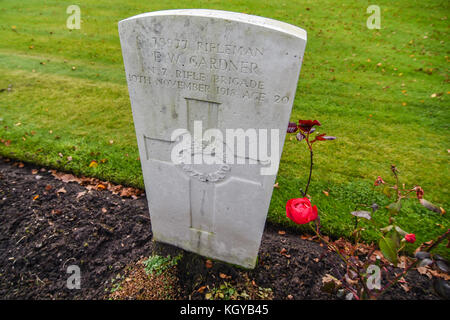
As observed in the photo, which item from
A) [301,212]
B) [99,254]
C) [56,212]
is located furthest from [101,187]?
[301,212]

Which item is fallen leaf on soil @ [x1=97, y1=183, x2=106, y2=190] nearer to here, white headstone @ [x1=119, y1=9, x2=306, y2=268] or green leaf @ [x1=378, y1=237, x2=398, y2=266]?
white headstone @ [x1=119, y1=9, x2=306, y2=268]

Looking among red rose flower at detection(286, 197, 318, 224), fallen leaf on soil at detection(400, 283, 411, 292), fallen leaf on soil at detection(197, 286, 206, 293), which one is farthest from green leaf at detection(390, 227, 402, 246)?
fallen leaf on soil at detection(197, 286, 206, 293)

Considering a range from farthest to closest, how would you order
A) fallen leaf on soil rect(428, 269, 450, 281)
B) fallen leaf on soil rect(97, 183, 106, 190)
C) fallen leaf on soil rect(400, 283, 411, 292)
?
fallen leaf on soil rect(97, 183, 106, 190)
fallen leaf on soil rect(428, 269, 450, 281)
fallen leaf on soil rect(400, 283, 411, 292)

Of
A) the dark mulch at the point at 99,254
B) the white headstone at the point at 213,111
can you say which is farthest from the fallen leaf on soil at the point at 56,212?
the white headstone at the point at 213,111

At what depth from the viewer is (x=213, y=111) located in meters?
1.77

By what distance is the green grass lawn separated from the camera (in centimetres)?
356

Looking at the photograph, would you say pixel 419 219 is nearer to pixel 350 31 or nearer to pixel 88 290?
pixel 88 290

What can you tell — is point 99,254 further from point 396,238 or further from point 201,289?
point 396,238

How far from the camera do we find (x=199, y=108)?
178 cm

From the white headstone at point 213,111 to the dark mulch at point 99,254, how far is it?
1.07 ft

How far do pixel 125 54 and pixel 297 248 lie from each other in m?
2.43

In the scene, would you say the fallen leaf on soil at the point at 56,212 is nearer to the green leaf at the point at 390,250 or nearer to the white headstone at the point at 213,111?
the white headstone at the point at 213,111

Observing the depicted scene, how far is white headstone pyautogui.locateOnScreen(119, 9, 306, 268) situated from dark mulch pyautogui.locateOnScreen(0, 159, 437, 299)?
0.33 metres

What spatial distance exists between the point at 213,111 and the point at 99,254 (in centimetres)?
203
